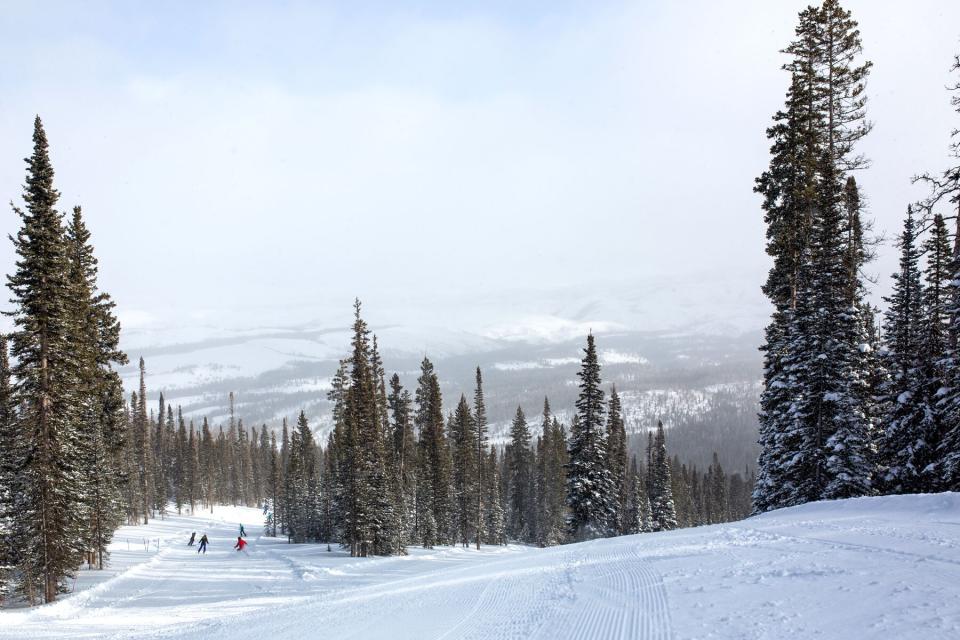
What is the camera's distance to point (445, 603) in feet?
42.5

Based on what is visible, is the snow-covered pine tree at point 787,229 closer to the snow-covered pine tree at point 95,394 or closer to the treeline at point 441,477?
the treeline at point 441,477

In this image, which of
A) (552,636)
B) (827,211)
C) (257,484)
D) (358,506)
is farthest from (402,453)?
(257,484)

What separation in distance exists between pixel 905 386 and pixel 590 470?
21333 mm

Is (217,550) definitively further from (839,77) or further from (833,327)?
(839,77)

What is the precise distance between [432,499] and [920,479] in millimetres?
40726

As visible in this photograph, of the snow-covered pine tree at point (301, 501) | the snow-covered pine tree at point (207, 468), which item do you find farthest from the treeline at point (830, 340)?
the snow-covered pine tree at point (207, 468)

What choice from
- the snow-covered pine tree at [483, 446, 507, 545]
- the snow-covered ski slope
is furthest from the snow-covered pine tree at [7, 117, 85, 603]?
the snow-covered pine tree at [483, 446, 507, 545]

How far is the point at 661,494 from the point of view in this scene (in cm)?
5953

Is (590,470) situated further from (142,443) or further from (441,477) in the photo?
(142,443)

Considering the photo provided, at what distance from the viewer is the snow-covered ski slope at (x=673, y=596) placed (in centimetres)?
749

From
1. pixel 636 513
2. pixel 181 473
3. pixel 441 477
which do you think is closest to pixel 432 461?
pixel 441 477

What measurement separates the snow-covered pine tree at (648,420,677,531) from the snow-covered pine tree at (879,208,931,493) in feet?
108

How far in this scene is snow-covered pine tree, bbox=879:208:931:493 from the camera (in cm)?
2355

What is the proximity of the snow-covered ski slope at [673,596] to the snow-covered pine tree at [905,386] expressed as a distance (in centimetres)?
888
